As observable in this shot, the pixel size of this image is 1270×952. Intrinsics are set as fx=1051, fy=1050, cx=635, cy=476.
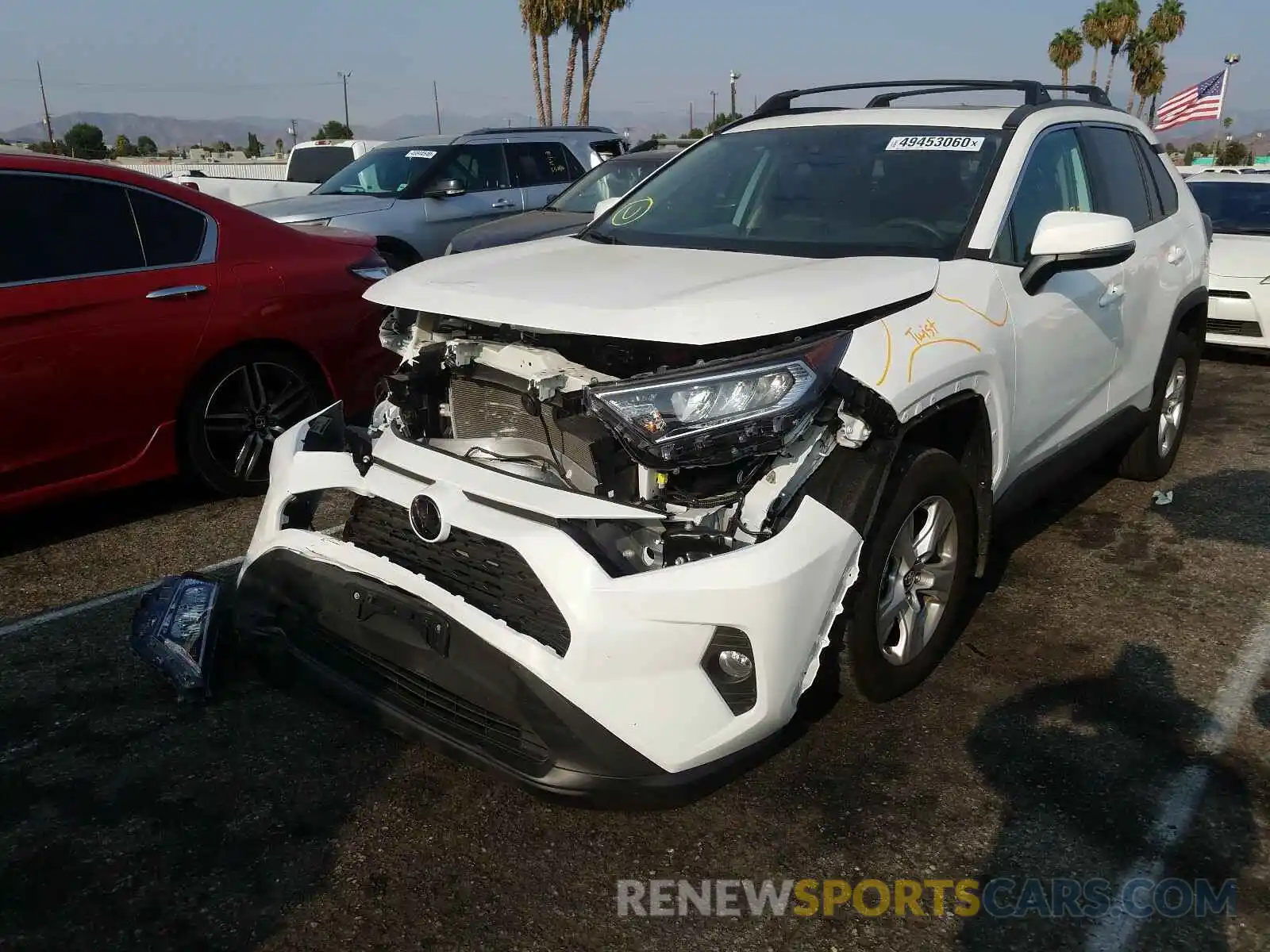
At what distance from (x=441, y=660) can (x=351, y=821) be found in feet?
1.87

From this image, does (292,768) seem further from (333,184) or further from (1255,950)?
(333,184)

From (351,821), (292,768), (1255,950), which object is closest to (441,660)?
(351,821)

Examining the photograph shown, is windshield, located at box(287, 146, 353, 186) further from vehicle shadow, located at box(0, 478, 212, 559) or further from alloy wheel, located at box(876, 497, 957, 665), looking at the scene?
alloy wheel, located at box(876, 497, 957, 665)

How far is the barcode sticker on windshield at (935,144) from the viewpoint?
368 centimetres

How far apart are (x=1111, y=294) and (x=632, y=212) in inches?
74.4

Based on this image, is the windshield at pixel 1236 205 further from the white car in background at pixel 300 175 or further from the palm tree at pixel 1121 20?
the palm tree at pixel 1121 20

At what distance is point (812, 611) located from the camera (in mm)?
2498

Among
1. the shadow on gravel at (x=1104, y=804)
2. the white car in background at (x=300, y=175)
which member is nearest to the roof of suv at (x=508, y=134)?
the white car in background at (x=300, y=175)

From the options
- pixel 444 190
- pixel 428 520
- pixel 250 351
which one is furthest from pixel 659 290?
pixel 444 190

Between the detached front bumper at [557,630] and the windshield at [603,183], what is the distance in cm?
710

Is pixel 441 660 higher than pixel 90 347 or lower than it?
lower

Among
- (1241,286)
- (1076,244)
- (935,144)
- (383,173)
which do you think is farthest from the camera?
(383,173)

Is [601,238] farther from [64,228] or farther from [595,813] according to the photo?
[64,228]

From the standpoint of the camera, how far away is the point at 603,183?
9555 mm
